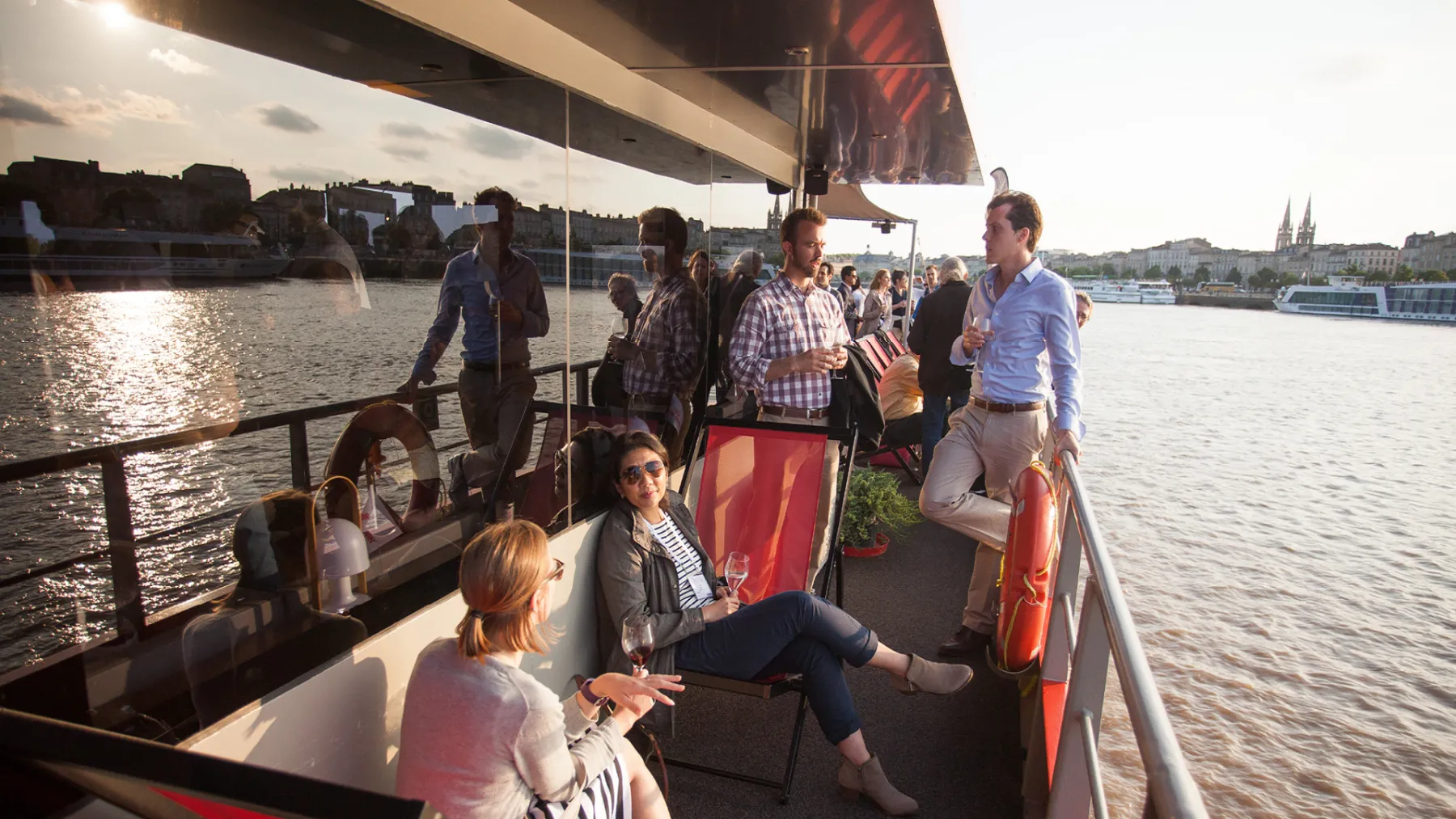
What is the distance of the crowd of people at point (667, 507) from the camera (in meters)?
1.74

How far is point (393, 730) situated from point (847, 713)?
1352mm

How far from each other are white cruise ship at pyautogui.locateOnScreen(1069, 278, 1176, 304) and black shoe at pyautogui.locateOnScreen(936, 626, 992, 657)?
330ft

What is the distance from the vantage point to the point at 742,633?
269cm

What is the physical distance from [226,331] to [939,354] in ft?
16.9

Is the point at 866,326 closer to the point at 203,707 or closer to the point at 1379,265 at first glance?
the point at 203,707

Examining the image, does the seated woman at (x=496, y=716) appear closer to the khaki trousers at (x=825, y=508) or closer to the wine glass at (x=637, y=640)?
the wine glass at (x=637, y=640)

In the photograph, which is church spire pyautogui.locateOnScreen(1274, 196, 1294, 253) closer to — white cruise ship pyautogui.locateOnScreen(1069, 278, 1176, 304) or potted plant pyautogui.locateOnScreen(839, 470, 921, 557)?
white cruise ship pyautogui.locateOnScreen(1069, 278, 1176, 304)

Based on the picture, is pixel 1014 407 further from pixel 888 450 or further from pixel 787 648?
pixel 888 450

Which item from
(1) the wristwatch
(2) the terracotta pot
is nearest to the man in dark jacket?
(2) the terracotta pot

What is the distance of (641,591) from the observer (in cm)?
273

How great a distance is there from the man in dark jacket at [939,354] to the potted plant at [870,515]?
115 cm

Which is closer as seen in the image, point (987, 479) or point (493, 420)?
point (493, 420)

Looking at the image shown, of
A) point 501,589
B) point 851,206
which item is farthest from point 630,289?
point 851,206

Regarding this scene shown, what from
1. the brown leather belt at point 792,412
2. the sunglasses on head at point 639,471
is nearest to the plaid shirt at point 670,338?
the brown leather belt at point 792,412
